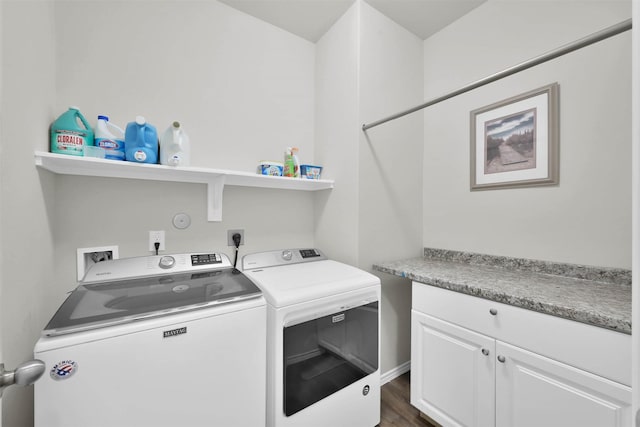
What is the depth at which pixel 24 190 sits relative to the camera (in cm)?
90

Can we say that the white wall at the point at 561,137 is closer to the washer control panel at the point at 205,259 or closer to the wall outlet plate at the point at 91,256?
the washer control panel at the point at 205,259

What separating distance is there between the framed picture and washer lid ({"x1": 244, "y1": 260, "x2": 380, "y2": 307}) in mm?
1085

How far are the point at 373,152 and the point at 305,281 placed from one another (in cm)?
103

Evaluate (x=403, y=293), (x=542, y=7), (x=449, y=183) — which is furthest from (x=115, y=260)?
(x=542, y=7)

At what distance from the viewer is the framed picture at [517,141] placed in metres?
1.47

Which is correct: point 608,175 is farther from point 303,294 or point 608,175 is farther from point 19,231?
point 19,231

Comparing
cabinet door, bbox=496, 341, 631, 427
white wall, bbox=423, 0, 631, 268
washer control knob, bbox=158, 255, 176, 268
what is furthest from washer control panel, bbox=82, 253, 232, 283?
white wall, bbox=423, 0, 631, 268

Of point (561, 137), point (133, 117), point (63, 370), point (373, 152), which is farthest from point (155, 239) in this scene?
point (561, 137)

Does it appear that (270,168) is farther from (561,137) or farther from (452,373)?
(561,137)

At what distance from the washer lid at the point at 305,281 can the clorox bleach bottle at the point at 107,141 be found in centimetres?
89

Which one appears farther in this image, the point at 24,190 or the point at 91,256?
the point at 91,256

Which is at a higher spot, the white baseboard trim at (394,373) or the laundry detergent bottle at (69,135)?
the laundry detergent bottle at (69,135)

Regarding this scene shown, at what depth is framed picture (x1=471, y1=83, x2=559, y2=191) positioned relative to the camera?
1466 mm

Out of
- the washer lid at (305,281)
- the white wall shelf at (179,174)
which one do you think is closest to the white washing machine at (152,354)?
the washer lid at (305,281)
